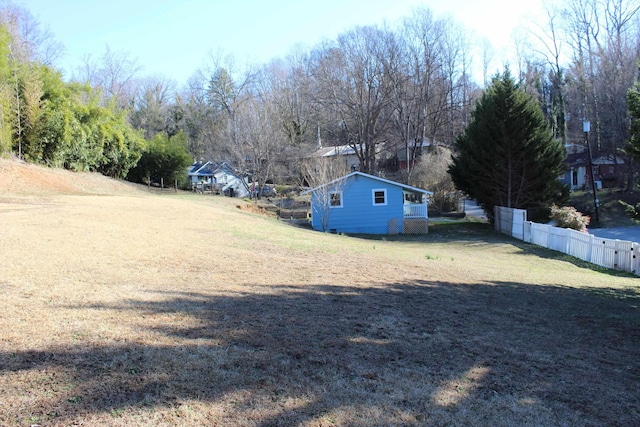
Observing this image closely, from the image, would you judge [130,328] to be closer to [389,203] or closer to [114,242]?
[114,242]

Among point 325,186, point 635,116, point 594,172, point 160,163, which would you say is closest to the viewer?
point 635,116

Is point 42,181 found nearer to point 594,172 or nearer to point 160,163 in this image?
point 160,163

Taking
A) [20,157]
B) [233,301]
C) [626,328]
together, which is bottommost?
[626,328]

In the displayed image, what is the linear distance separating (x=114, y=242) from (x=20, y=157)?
20.7m

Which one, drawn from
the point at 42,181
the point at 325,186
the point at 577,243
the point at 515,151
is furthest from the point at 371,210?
the point at 42,181

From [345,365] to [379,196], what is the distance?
80.8 ft

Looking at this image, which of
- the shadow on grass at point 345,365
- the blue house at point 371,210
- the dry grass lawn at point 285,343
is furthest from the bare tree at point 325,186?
the shadow on grass at point 345,365

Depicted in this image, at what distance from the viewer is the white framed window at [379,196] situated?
94.2 feet

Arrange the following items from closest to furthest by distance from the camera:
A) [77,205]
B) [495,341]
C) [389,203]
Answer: [495,341]
[77,205]
[389,203]

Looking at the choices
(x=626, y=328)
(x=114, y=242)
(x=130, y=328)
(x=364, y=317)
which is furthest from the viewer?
(x=114, y=242)

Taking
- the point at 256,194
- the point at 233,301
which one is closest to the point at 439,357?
the point at 233,301

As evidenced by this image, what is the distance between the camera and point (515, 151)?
89.4ft

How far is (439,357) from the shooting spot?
5035 mm

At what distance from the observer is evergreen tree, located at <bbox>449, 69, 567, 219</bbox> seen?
2703 centimetres
